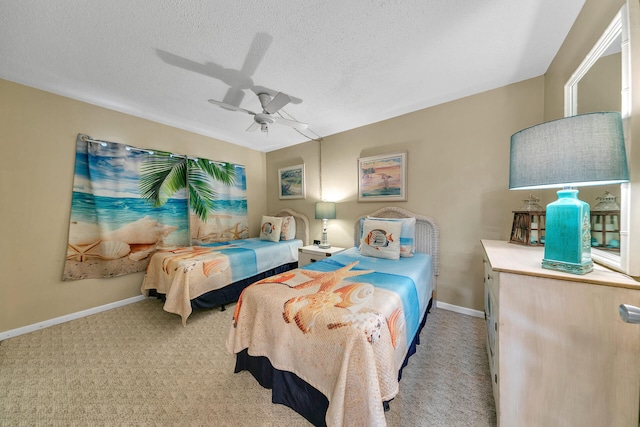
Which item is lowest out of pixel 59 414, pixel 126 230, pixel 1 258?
pixel 59 414

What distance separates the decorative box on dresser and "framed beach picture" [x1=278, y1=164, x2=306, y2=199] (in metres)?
3.22

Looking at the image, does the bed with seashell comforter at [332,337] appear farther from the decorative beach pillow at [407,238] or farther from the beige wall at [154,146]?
the beige wall at [154,146]

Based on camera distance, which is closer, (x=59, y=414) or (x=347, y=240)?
(x=59, y=414)

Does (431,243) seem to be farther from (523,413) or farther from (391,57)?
(391,57)

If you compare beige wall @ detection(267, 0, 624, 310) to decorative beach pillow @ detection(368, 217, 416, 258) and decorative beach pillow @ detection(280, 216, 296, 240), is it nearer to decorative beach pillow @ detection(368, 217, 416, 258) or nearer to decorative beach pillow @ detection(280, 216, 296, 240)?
decorative beach pillow @ detection(368, 217, 416, 258)

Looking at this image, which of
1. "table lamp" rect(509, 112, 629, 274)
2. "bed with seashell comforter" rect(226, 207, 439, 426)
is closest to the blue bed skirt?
"bed with seashell comforter" rect(226, 207, 439, 426)

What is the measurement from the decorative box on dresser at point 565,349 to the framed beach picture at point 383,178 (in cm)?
186

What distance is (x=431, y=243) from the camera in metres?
2.58

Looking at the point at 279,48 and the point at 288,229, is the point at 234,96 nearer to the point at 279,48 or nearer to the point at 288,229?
the point at 279,48

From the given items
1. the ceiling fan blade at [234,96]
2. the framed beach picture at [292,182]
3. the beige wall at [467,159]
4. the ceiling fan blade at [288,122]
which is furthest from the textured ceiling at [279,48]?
the framed beach picture at [292,182]

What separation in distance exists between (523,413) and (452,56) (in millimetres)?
2409

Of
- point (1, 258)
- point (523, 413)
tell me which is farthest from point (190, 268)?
point (523, 413)

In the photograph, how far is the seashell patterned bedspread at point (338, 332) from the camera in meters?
0.98

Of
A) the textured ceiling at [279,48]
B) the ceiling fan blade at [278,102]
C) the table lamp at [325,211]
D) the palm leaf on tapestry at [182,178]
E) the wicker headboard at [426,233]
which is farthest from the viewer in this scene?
the table lamp at [325,211]
